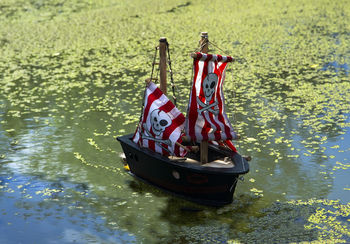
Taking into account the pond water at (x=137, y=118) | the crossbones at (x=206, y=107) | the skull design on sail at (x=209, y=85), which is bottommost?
the pond water at (x=137, y=118)

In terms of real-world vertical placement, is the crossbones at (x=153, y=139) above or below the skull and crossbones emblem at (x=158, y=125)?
below

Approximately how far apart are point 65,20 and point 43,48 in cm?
555

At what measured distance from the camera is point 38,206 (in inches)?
381

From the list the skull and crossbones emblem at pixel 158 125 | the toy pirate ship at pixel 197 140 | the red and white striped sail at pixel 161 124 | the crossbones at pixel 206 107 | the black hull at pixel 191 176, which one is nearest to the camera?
the black hull at pixel 191 176

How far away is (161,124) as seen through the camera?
9.55 m

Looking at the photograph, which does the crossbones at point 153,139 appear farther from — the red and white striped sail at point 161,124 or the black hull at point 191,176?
the black hull at point 191,176

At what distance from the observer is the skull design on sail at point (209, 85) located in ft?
29.6

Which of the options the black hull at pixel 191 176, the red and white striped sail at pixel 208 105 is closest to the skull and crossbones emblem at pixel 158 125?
the black hull at pixel 191 176

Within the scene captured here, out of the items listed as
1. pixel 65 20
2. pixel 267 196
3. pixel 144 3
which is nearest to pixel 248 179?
pixel 267 196

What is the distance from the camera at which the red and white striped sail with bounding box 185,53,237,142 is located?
9.01 metres

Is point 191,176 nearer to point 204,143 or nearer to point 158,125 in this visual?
point 204,143

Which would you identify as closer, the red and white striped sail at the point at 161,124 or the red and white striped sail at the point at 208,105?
the red and white striped sail at the point at 208,105

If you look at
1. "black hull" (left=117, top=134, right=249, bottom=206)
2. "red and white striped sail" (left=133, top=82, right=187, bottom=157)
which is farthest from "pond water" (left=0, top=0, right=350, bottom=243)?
"red and white striped sail" (left=133, top=82, right=187, bottom=157)

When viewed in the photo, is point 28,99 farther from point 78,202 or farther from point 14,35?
point 14,35
